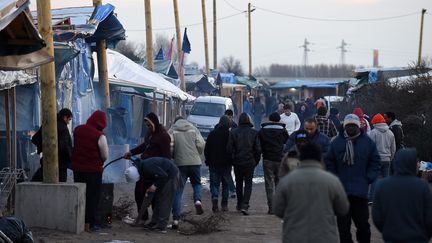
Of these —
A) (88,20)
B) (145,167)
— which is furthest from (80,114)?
(145,167)

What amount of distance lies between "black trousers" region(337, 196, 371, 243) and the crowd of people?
0.04 feet

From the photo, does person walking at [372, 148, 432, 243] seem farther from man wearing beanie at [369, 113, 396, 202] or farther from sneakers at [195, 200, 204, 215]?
man wearing beanie at [369, 113, 396, 202]

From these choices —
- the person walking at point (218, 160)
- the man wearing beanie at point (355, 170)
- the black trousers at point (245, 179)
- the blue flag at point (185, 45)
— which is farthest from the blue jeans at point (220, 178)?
the blue flag at point (185, 45)

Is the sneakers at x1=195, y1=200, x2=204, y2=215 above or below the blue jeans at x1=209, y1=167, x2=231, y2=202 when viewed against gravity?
below

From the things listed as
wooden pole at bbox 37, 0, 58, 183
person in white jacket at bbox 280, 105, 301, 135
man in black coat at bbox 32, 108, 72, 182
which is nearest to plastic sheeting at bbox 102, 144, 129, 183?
person in white jacket at bbox 280, 105, 301, 135

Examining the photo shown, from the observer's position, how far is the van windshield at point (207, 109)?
3694 cm

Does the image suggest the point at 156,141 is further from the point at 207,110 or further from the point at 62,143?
the point at 207,110

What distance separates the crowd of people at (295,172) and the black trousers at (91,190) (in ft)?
0.05

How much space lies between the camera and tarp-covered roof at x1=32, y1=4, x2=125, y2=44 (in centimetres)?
1788

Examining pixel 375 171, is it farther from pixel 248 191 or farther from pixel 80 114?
pixel 80 114

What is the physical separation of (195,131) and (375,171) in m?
5.00

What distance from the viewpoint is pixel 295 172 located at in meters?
7.83

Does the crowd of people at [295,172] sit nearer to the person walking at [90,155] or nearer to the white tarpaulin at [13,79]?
the person walking at [90,155]

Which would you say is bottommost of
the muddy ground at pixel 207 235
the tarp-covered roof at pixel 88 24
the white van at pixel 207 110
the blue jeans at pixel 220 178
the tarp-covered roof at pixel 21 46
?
the muddy ground at pixel 207 235
